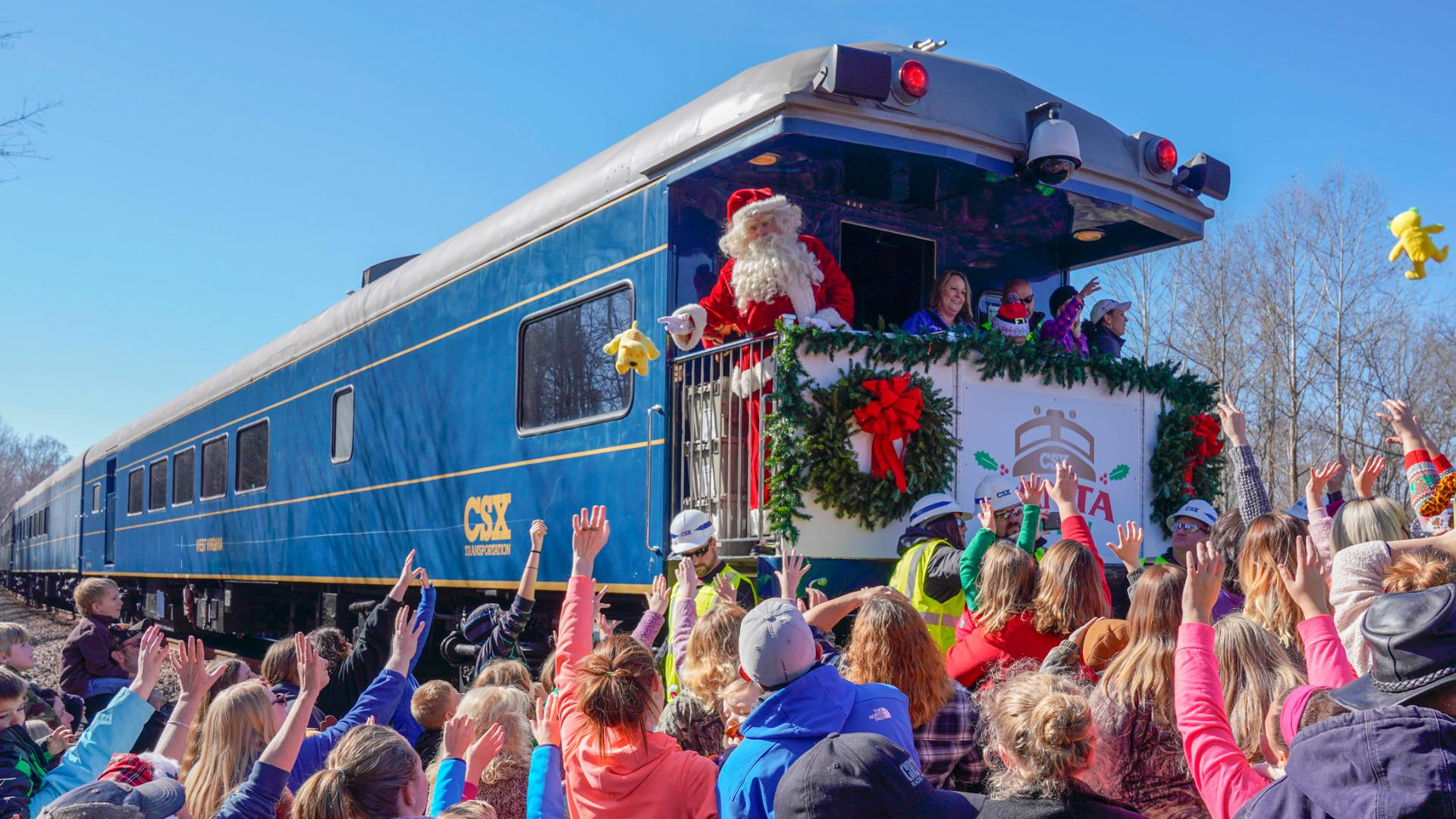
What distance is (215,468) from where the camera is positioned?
45.4 feet

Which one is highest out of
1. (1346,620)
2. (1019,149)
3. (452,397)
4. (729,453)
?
(1019,149)

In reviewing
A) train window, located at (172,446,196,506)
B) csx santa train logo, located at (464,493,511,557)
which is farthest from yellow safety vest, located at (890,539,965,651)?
train window, located at (172,446,196,506)

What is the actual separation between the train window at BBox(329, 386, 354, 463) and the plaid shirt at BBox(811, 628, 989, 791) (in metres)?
7.23

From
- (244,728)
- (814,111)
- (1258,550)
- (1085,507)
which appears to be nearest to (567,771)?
(244,728)

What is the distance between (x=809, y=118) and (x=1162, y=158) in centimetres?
202

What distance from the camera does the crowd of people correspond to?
2055 millimetres

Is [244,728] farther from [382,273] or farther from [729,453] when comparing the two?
[382,273]

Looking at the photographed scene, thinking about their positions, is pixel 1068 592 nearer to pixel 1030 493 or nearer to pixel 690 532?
pixel 1030 493

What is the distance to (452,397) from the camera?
7.82 m

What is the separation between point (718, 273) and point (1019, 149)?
4.92ft

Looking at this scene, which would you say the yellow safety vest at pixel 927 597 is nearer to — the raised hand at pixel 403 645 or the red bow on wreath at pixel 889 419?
the red bow on wreath at pixel 889 419

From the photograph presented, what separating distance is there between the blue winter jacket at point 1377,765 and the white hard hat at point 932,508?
298cm

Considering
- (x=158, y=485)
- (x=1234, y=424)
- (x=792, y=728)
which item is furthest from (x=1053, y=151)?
(x=158, y=485)

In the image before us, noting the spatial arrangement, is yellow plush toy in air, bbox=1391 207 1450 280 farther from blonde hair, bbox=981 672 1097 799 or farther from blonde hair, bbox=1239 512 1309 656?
blonde hair, bbox=981 672 1097 799
